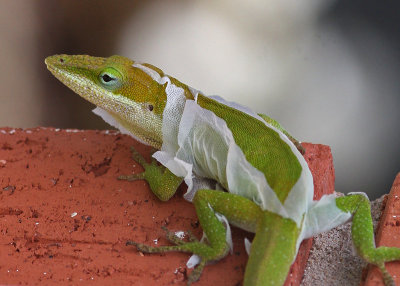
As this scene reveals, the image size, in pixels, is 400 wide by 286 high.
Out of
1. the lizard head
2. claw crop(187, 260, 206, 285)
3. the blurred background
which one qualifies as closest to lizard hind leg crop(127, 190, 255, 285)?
claw crop(187, 260, 206, 285)

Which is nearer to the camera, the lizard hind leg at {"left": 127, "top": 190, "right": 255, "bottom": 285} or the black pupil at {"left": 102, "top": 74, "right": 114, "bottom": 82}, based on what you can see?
the lizard hind leg at {"left": 127, "top": 190, "right": 255, "bottom": 285}

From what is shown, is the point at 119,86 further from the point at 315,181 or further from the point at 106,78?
the point at 315,181

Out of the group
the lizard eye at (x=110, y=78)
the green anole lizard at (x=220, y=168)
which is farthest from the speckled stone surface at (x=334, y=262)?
the lizard eye at (x=110, y=78)

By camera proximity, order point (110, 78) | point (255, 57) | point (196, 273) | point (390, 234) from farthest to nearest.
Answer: point (255, 57), point (110, 78), point (390, 234), point (196, 273)

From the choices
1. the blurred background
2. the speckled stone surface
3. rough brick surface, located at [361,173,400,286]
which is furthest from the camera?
the blurred background

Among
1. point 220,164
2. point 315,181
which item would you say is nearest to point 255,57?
point 315,181

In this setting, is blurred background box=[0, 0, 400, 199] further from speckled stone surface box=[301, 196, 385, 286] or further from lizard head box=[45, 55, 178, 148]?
lizard head box=[45, 55, 178, 148]

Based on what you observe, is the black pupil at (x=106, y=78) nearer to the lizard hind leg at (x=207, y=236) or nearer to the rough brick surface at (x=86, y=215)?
the rough brick surface at (x=86, y=215)

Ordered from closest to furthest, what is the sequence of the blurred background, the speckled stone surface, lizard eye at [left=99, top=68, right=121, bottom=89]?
the speckled stone surface < lizard eye at [left=99, top=68, right=121, bottom=89] < the blurred background
